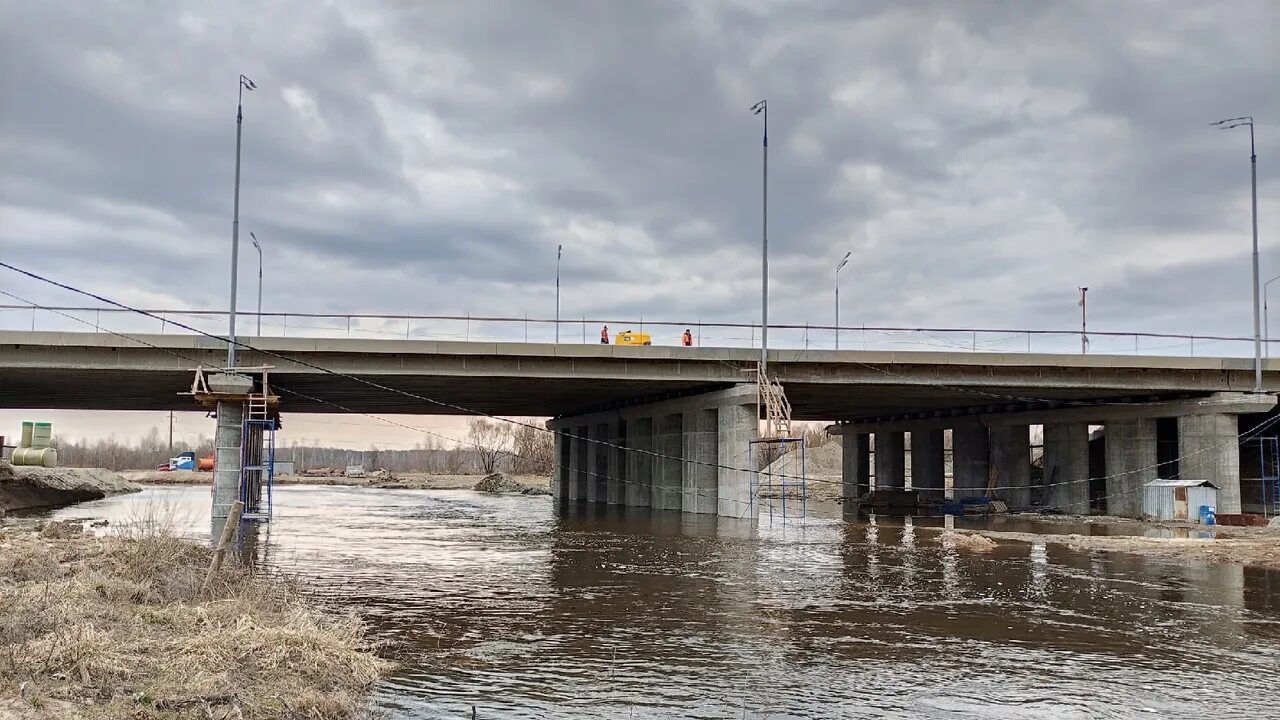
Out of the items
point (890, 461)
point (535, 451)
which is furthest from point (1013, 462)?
point (535, 451)

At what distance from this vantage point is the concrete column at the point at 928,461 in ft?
226

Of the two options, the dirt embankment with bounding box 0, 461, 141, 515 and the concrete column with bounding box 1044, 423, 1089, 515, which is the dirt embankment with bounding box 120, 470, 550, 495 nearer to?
the dirt embankment with bounding box 0, 461, 141, 515

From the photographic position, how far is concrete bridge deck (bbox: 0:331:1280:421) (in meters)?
40.9

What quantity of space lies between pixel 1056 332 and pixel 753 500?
51.0ft

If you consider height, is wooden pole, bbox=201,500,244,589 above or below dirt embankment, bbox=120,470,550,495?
above

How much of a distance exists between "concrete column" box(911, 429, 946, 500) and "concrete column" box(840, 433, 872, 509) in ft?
22.0

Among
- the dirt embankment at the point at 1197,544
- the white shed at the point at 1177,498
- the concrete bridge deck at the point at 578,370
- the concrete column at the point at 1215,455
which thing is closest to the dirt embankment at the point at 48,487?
the concrete bridge deck at the point at 578,370

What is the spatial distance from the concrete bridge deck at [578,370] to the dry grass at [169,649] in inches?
1005

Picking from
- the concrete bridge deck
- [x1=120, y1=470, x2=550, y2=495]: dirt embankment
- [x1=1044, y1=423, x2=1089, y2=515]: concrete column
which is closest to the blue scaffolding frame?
the concrete bridge deck

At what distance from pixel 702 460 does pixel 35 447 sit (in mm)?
43482

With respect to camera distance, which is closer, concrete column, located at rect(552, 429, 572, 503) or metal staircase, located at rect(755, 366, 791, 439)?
metal staircase, located at rect(755, 366, 791, 439)

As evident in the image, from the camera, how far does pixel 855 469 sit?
8044cm

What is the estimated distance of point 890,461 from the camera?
73.9 meters

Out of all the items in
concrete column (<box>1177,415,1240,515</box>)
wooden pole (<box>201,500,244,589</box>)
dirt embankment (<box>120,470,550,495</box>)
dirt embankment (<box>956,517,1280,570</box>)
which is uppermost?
concrete column (<box>1177,415,1240,515</box>)
